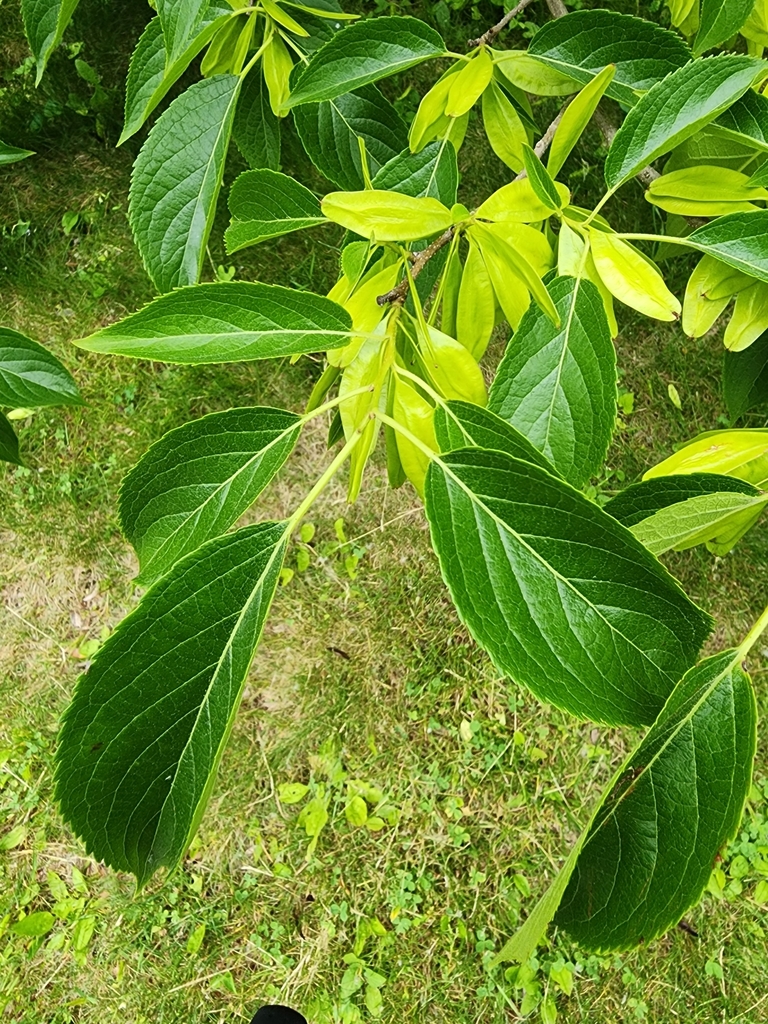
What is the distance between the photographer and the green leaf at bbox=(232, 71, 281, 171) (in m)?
1.07

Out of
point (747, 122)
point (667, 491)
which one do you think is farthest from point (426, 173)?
point (667, 491)

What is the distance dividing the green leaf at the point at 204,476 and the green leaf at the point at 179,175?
1.09ft

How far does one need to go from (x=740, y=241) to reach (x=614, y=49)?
264 millimetres

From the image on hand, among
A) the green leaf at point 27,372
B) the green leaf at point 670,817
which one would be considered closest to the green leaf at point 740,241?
the green leaf at point 670,817

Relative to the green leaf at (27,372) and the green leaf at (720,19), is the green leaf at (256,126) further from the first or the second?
the green leaf at (720,19)

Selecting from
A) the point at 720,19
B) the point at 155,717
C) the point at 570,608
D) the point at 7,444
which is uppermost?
the point at 720,19

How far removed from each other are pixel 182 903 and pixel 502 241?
1966 mm

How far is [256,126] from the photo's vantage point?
109cm

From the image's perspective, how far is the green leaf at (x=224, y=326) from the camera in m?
0.56

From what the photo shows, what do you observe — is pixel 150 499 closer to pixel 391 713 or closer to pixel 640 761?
pixel 640 761

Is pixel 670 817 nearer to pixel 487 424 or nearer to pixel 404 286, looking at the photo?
pixel 487 424

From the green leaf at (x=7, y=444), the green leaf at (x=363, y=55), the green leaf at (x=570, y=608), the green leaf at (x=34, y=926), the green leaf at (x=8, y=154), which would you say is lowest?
the green leaf at (x=34, y=926)

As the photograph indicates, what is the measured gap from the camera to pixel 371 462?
212 cm

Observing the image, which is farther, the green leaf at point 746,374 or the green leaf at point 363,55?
the green leaf at point 746,374
